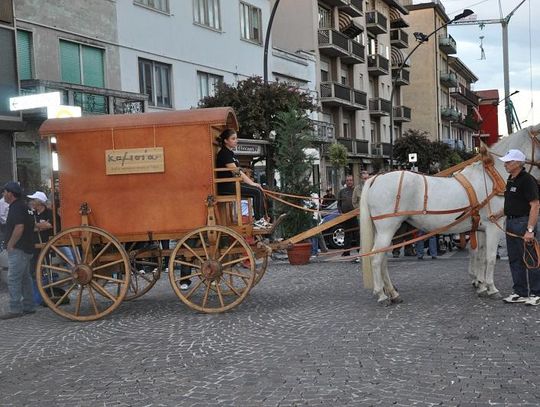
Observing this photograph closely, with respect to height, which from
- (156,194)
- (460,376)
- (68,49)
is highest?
(68,49)

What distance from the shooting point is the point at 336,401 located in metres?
4.71

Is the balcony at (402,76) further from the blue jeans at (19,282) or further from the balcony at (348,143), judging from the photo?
the blue jeans at (19,282)

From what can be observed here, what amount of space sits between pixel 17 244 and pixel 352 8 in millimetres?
41784

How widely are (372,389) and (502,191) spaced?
4.36 metres

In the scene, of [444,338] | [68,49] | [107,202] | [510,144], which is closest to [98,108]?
[68,49]

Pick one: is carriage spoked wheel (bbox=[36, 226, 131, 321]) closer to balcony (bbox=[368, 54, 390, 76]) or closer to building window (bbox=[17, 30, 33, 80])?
building window (bbox=[17, 30, 33, 80])

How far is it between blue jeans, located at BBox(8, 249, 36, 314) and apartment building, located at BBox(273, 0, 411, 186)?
94.0 ft

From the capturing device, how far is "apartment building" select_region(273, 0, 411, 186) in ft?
136

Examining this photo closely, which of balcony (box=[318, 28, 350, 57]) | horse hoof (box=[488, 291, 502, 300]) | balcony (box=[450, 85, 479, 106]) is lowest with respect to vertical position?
horse hoof (box=[488, 291, 502, 300])

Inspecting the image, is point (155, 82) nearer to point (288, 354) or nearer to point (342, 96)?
point (288, 354)

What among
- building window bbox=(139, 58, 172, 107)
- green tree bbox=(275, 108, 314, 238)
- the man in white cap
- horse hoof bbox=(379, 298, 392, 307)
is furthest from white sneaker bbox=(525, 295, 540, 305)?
building window bbox=(139, 58, 172, 107)

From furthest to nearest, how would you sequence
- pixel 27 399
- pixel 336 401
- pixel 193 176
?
pixel 193 176 < pixel 27 399 < pixel 336 401

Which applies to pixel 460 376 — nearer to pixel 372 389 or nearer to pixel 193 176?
pixel 372 389

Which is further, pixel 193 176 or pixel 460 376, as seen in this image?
pixel 193 176
